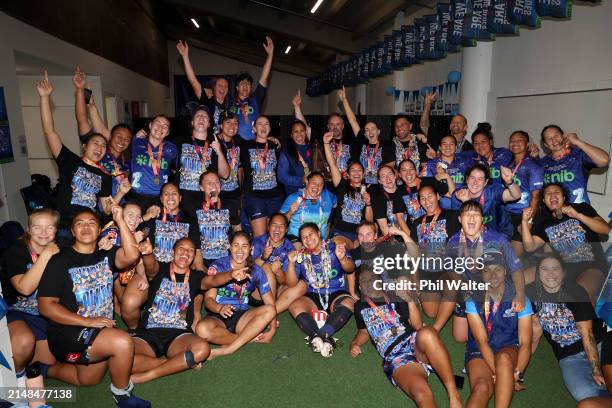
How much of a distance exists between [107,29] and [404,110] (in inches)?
289

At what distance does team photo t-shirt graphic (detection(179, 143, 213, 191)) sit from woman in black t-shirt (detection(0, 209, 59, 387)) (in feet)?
5.18

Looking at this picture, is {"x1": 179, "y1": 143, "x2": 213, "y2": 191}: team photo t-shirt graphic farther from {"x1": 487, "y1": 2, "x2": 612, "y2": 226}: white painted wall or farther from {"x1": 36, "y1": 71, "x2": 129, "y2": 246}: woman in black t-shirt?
{"x1": 487, "y1": 2, "x2": 612, "y2": 226}: white painted wall

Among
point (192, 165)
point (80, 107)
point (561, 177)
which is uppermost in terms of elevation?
point (80, 107)

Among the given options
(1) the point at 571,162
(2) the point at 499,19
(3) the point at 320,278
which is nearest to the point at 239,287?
(3) the point at 320,278

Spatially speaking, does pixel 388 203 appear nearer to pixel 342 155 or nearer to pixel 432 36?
pixel 342 155

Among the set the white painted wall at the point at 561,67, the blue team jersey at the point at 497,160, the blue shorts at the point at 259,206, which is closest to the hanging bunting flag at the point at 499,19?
the white painted wall at the point at 561,67

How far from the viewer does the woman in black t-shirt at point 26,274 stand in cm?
254

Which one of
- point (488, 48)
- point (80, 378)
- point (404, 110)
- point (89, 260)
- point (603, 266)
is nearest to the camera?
point (89, 260)

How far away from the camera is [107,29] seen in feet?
30.8

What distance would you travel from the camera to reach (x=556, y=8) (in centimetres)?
495

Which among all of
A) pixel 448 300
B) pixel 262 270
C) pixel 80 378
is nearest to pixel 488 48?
pixel 448 300

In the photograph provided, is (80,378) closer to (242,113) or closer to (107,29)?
(242,113)

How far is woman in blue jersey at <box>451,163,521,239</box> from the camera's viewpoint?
3.74m

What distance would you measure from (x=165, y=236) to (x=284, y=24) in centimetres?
1150
